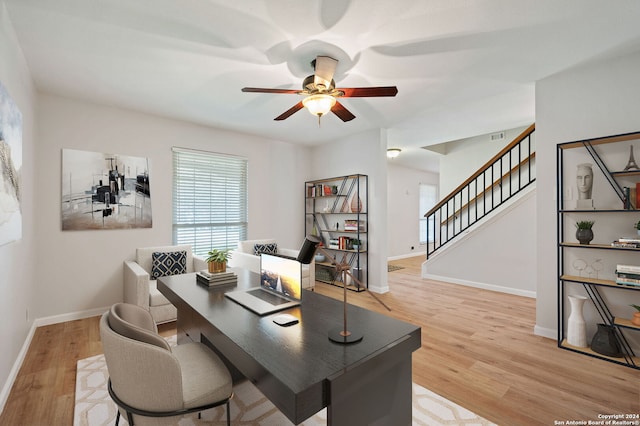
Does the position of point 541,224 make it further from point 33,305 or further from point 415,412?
point 33,305

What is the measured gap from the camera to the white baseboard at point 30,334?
1.94 m

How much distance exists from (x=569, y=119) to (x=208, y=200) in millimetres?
4488

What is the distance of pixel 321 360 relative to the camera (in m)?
1.06

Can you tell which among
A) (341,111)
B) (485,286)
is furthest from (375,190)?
(485,286)

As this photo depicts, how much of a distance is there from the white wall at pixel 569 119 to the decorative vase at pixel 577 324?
0.52 feet

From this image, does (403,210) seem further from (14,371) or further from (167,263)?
(14,371)

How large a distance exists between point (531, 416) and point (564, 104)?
2.70m

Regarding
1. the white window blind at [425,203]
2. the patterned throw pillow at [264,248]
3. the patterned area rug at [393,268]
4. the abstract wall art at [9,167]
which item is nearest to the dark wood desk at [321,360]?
the abstract wall art at [9,167]

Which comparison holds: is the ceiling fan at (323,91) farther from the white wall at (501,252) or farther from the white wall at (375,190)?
the white wall at (501,252)

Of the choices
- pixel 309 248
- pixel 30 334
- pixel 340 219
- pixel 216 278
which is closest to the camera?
pixel 309 248

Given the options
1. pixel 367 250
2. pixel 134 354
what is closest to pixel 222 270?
pixel 134 354

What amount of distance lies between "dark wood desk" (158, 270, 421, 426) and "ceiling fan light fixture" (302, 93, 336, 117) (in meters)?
1.58

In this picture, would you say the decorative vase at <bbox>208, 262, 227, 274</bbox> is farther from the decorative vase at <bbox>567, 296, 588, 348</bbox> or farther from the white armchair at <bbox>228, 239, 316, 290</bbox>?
the decorative vase at <bbox>567, 296, 588, 348</bbox>

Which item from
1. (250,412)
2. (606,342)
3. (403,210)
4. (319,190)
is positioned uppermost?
(319,190)
